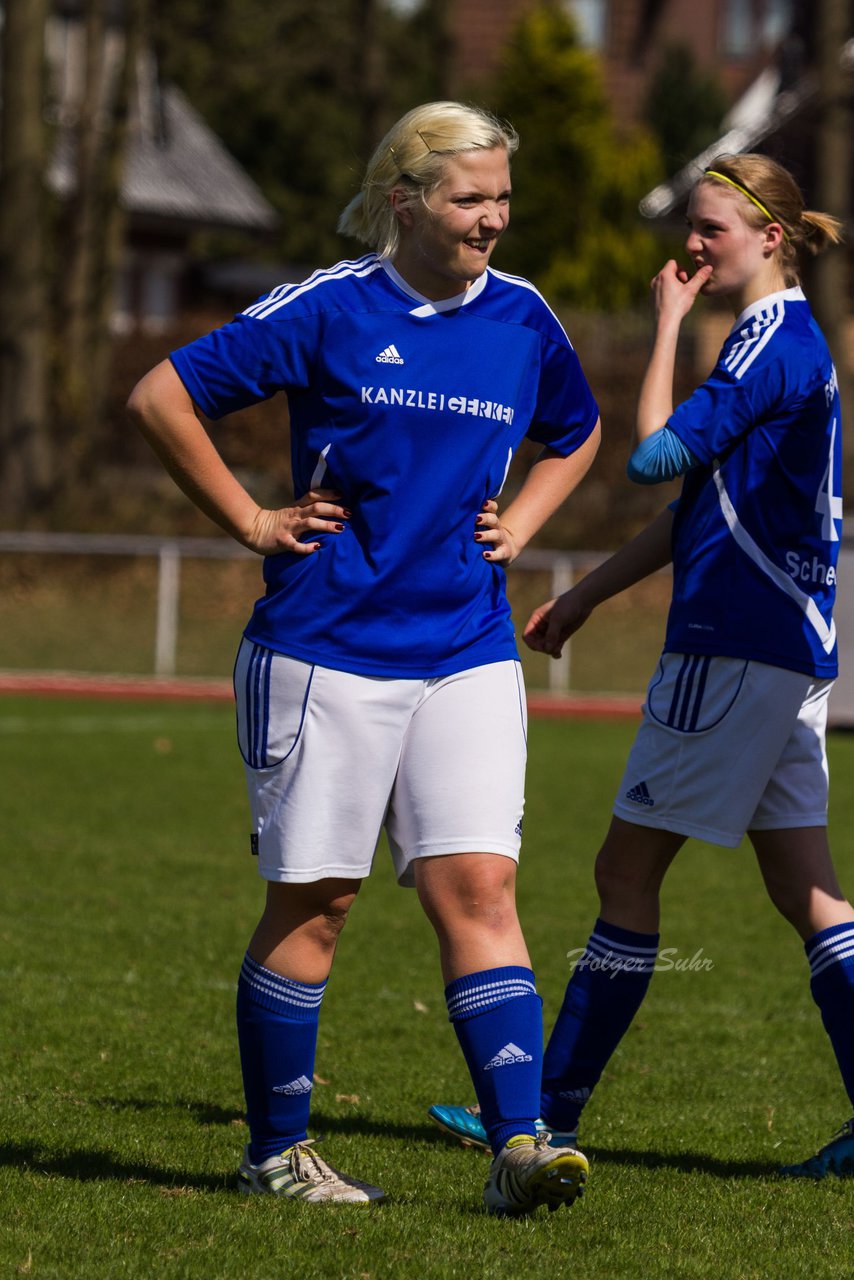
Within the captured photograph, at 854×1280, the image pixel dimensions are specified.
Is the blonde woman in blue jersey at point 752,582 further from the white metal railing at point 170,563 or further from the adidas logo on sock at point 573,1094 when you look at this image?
the white metal railing at point 170,563

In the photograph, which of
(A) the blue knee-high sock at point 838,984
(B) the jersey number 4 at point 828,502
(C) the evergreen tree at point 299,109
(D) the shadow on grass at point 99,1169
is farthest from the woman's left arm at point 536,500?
(C) the evergreen tree at point 299,109

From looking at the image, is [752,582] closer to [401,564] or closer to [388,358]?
[401,564]

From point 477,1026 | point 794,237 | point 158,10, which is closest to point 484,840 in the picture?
point 477,1026

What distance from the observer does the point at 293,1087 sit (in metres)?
4.08

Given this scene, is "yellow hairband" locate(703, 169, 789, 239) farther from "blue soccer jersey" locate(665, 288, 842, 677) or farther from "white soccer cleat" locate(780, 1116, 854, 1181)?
"white soccer cleat" locate(780, 1116, 854, 1181)

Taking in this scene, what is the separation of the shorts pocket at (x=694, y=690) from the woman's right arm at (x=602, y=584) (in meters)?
0.27

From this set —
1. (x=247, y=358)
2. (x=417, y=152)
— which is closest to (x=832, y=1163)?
(x=247, y=358)

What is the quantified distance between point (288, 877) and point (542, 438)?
1.11m

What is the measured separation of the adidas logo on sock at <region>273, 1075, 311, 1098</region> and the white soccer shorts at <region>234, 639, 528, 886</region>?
46cm

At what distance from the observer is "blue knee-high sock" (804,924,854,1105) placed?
440cm

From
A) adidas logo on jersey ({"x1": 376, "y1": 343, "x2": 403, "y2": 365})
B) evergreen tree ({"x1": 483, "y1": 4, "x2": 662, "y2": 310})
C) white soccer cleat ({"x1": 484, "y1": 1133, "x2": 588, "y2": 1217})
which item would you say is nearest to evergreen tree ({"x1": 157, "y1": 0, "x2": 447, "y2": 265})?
evergreen tree ({"x1": 483, "y1": 4, "x2": 662, "y2": 310})

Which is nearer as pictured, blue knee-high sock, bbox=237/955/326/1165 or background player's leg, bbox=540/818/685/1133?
blue knee-high sock, bbox=237/955/326/1165

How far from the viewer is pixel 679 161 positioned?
5539 mm

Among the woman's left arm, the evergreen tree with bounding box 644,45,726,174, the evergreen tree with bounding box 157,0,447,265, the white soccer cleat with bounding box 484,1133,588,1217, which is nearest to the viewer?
the white soccer cleat with bounding box 484,1133,588,1217
